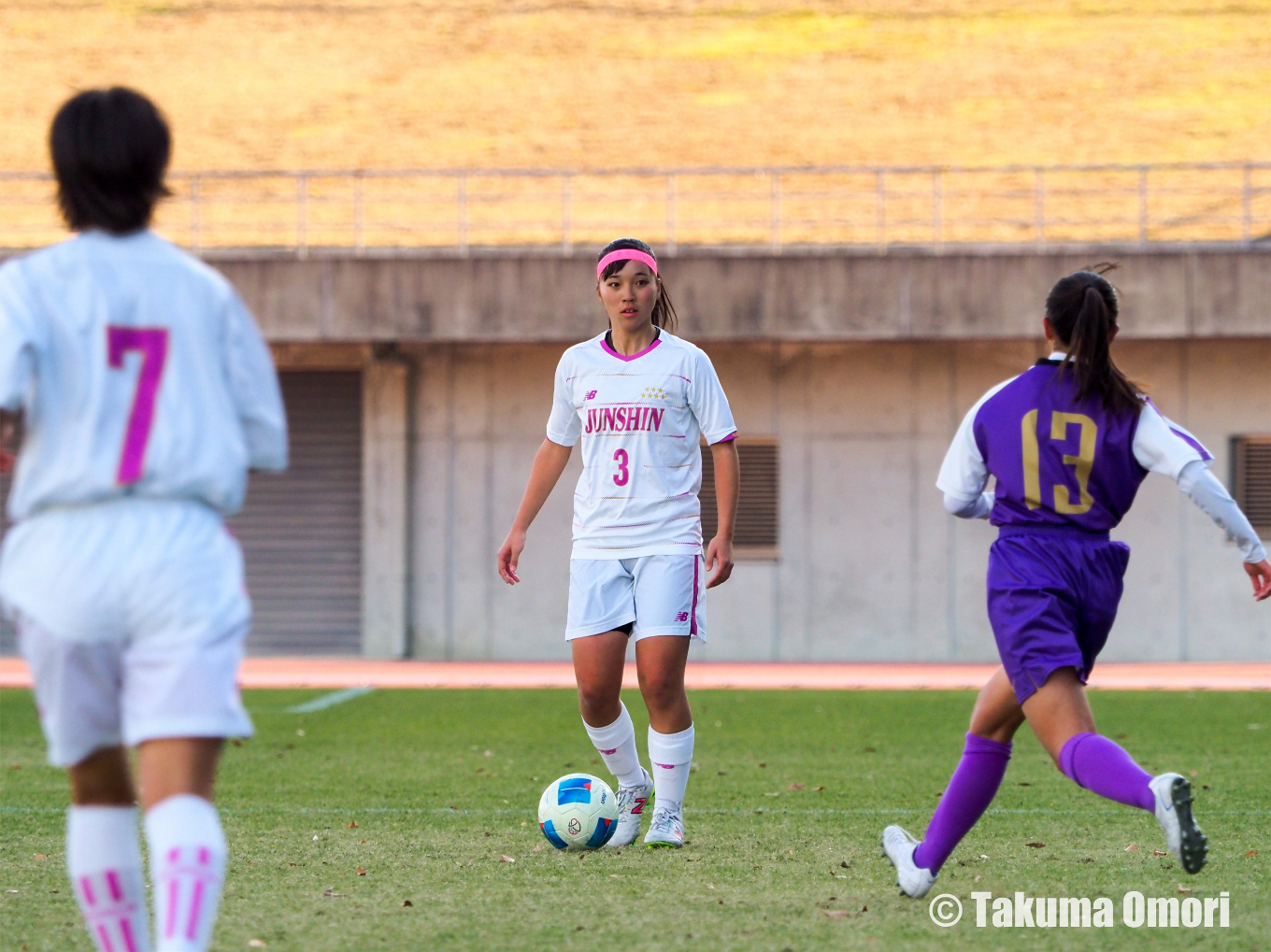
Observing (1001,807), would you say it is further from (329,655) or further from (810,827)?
(329,655)

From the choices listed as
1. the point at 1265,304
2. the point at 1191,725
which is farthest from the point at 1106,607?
the point at 1265,304

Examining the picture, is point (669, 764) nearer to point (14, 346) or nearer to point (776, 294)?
point (14, 346)

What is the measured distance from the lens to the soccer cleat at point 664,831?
6156 millimetres

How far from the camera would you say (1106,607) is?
4602mm

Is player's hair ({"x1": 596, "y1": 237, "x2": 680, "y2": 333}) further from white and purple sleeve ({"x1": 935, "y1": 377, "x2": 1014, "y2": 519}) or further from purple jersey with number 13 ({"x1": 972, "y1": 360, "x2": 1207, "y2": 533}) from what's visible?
purple jersey with number 13 ({"x1": 972, "y1": 360, "x2": 1207, "y2": 533})

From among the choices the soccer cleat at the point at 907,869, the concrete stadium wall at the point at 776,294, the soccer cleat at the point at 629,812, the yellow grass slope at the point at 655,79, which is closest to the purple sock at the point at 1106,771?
the soccer cleat at the point at 907,869

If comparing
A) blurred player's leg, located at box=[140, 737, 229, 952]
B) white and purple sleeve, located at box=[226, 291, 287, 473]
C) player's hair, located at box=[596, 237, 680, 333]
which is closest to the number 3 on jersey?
player's hair, located at box=[596, 237, 680, 333]

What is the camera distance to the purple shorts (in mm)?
4496

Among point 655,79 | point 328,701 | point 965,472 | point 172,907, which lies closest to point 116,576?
point 172,907

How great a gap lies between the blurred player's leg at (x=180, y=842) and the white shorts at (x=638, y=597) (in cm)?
278

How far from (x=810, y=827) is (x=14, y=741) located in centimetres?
579

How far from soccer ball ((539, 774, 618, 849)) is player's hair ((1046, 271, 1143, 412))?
2433 millimetres

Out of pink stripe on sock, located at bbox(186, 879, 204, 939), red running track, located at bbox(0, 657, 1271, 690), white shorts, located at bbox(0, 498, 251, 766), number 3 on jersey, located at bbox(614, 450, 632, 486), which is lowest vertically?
red running track, located at bbox(0, 657, 1271, 690)

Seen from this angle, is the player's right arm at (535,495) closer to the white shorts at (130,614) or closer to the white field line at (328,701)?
the white shorts at (130,614)
